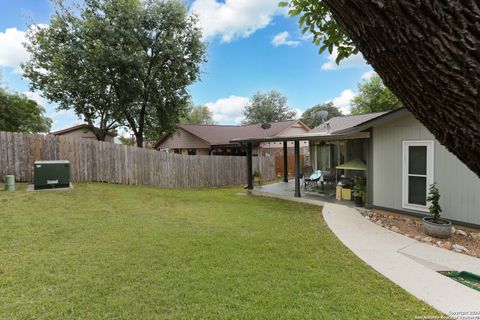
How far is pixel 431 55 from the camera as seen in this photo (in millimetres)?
907

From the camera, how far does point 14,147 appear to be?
995cm

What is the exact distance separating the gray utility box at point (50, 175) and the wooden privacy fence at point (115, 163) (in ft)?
4.56

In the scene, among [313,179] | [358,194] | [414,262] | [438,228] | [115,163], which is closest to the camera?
[414,262]

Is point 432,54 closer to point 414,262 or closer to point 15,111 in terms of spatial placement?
point 414,262

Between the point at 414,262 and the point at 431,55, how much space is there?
4.85 m

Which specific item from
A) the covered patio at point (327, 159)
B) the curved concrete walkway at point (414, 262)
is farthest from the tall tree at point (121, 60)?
the curved concrete walkway at point (414, 262)

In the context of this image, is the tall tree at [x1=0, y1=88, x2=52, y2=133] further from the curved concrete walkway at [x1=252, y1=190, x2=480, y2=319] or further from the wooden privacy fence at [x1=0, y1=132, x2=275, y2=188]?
the curved concrete walkway at [x1=252, y1=190, x2=480, y2=319]

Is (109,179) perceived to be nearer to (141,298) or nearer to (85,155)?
(85,155)

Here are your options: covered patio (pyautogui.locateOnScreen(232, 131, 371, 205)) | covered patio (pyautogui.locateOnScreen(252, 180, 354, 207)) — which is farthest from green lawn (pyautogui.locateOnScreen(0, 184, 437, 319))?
covered patio (pyautogui.locateOnScreen(232, 131, 371, 205))

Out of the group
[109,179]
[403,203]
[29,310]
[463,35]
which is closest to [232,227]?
[29,310]

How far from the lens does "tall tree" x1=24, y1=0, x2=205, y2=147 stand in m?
15.1

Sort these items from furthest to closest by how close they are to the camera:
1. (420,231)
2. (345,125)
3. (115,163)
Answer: (345,125) → (115,163) → (420,231)

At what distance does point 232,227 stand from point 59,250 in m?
3.44

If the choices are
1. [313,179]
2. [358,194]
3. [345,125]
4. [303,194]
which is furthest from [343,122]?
[358,194]
